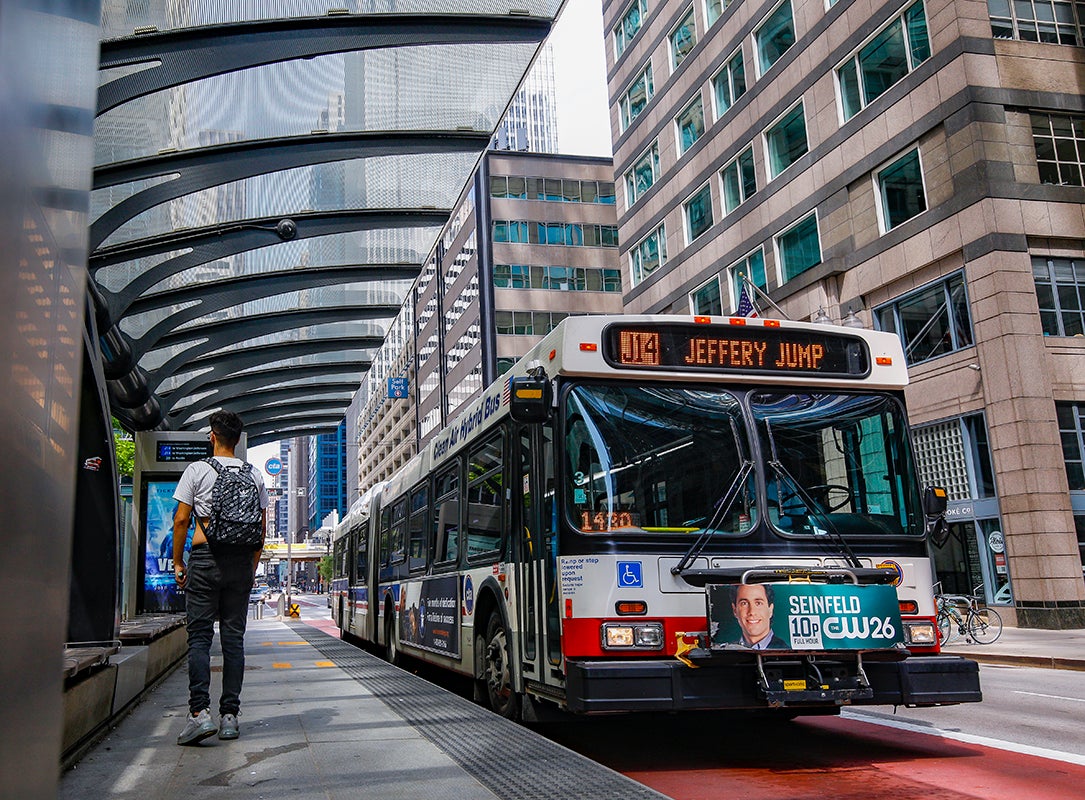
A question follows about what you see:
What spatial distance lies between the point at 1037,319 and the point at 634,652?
62.5ft

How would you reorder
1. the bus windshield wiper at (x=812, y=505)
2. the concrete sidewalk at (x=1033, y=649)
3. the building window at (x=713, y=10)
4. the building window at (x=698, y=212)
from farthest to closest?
the building window at (x=698, y=212), the building window at (x=713, y=10), the concrete sidewalk at (x=1033, y=649), the bus windshield wiper at (x=812, y=505)

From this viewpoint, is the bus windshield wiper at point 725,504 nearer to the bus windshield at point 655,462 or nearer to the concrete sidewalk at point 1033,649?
the bus windshield at point 655,462

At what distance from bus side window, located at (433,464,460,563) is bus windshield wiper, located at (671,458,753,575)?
391 cm

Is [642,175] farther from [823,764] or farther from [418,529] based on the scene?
[823,764]

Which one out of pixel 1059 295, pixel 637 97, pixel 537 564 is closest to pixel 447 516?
pixel 537 564

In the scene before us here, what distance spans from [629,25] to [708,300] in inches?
577

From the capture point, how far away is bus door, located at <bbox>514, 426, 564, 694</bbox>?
6660 mm

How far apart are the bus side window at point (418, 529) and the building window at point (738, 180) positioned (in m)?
22.0

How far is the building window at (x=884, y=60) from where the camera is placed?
24.3m

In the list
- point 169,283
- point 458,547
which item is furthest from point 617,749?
point 169,283

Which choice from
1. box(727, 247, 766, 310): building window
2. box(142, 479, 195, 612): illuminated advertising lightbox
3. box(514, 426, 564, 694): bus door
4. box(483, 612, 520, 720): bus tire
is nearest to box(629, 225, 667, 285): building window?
box(727, 247, 766, 310): building window

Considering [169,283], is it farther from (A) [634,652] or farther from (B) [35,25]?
(B) [35,25]

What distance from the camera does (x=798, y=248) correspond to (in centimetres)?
2933

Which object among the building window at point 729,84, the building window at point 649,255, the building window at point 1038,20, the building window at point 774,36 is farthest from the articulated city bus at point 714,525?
the building window at point 649,255
